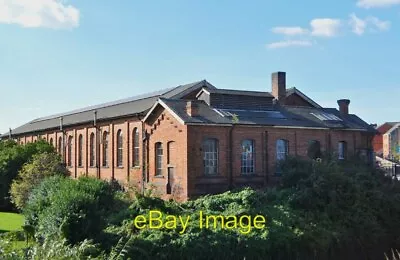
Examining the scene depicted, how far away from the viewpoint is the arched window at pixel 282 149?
26.9m

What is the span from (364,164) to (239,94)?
8.74 meters

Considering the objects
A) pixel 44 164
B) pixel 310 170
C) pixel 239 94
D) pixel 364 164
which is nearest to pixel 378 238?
pixel 310 170

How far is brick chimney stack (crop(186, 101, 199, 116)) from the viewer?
24127 millimetres

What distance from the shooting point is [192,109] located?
951 inches

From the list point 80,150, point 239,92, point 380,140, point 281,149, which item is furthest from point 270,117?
point 380,140

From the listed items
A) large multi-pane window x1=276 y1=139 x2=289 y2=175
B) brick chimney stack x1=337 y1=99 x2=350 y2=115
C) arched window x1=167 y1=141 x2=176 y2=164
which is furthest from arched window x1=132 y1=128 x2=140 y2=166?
brick chimney stack x1=337 y1=99 x2=350 y2=115

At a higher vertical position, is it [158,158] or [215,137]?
[215,137]

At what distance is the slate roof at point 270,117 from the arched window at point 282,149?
110 cm

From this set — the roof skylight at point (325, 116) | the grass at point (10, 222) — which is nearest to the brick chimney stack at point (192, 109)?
the roof skylight at point (325, 116)

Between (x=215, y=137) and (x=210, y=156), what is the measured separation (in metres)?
1.04

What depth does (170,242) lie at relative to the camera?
54.4 ft

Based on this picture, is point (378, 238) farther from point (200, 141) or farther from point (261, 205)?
point (200, 141)

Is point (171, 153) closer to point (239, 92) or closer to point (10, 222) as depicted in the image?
point (239, 92)

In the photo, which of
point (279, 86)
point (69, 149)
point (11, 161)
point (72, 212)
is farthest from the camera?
point (69, 149)
